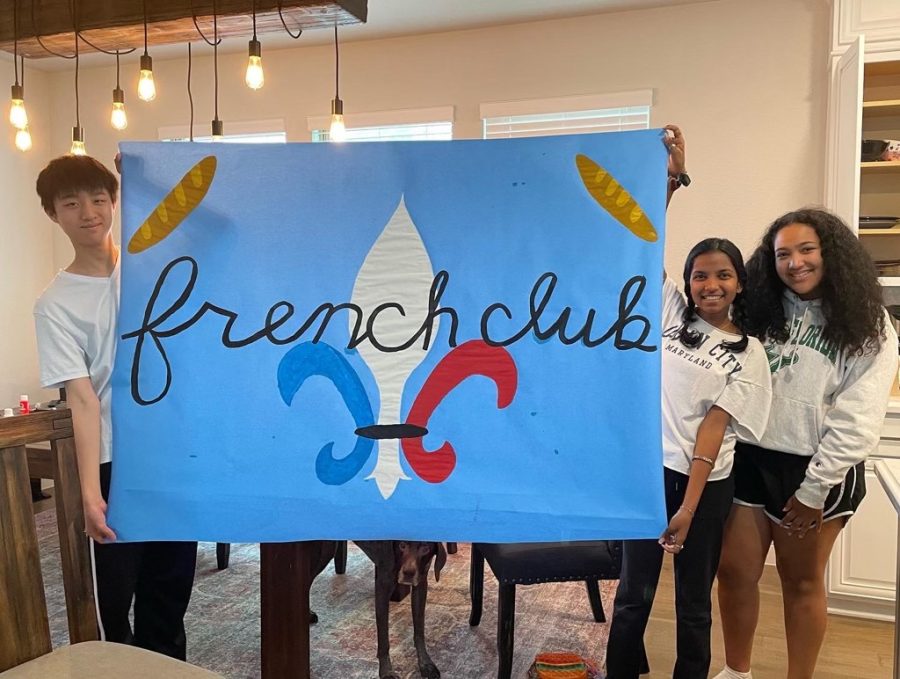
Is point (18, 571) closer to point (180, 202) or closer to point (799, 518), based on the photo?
point (180, 202)

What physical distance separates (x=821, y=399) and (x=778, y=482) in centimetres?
24

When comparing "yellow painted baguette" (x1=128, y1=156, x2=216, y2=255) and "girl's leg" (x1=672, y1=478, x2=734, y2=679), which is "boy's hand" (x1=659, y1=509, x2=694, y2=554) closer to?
"girl's leg" (x1=672, y1=478, x2=734, y2=679)

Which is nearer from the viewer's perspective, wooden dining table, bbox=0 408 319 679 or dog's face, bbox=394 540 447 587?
wooden dining table, bbox=0 408 319 679

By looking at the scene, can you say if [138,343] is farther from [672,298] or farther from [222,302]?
[672,298]

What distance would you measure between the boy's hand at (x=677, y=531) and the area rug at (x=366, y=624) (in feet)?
2.81

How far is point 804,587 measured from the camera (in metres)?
1.82

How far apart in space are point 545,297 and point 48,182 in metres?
1.16

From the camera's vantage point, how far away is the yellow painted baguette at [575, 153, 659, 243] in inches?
54.9

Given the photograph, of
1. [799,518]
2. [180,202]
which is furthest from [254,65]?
[799,518]

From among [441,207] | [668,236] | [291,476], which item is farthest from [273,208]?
[668,236]

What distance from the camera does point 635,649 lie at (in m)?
1.78

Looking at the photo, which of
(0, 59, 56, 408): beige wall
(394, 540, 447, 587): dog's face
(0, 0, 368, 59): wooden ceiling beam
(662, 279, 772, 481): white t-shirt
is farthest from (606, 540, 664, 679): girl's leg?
(0, 59, 56, 408): beige wall

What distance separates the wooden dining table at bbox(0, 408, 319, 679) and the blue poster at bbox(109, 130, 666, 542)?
92mm

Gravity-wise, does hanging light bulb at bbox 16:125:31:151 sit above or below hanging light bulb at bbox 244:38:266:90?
below
